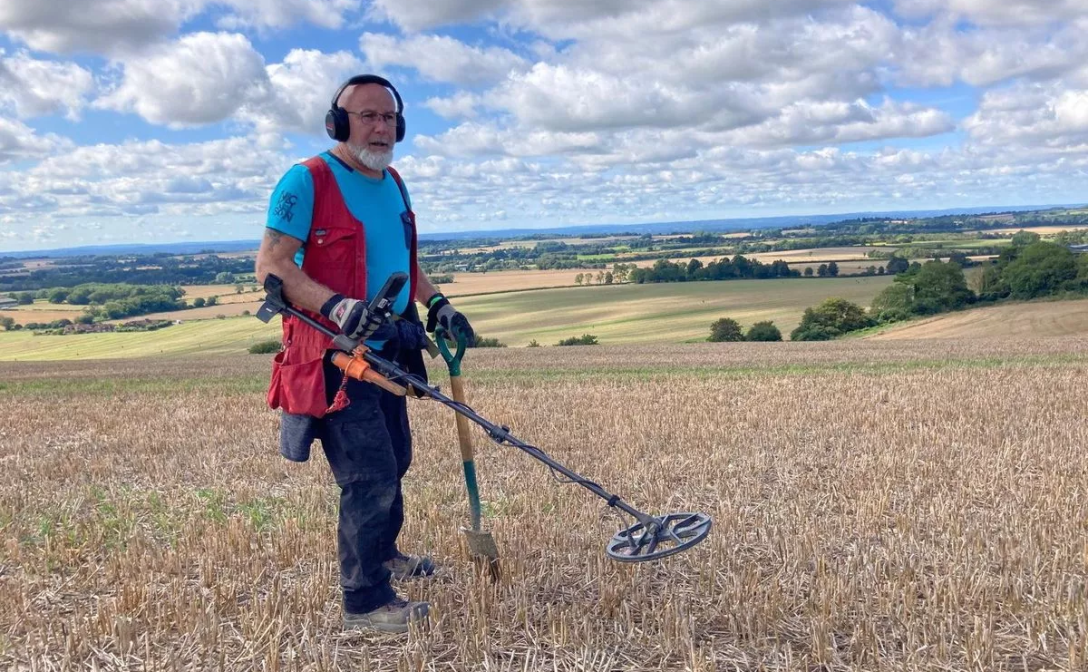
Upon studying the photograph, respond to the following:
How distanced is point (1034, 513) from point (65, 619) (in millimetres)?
5924

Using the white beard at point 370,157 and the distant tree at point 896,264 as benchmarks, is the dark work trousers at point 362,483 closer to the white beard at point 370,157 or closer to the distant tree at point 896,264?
the white beard at point 370,157

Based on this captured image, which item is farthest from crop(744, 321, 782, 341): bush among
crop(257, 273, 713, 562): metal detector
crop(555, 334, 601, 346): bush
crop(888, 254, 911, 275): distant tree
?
crop(257, 273, 713, 562): metal detector

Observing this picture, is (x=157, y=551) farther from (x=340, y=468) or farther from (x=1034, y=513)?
(x=1034, y=513)

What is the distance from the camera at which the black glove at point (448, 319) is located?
4.51 m

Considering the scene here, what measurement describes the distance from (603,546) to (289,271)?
8.43ft

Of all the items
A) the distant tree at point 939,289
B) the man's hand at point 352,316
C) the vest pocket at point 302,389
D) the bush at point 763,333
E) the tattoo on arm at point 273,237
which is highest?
the tattoo on arm at point 273,237

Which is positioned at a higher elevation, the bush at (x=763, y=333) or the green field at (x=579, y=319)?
the green field at (x=579, y=319)

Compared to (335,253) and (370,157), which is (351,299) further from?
(370,157)

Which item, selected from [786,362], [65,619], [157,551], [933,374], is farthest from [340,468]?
[786,362]

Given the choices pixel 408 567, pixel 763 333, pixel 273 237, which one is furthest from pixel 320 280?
pixel 763 333

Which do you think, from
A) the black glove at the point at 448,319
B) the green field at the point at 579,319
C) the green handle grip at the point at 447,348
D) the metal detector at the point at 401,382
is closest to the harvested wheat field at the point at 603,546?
the metal detector at the point at 401,382

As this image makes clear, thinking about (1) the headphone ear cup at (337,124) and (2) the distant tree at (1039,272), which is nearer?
(1) the headphone ear cup at (337,124)

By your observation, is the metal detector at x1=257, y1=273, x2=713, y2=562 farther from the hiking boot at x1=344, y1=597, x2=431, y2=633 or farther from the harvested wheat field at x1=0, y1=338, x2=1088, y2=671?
the hiking boot at x1=344, y1=597, x2=431, y2=633

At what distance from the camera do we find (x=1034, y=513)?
5.55 meters
